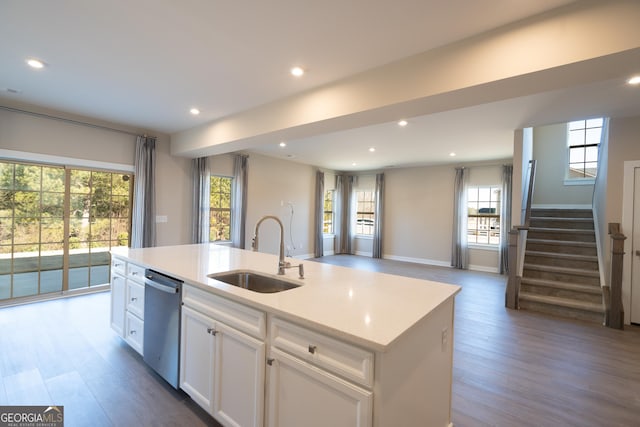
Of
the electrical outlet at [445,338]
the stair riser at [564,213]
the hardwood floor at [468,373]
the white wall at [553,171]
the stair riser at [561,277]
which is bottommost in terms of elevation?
the hardwood floor at [468,373]

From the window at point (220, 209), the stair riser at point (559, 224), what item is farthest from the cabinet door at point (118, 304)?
the stair riser at point (559, 224)

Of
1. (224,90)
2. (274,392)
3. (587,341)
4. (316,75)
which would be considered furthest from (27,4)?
(587,341)

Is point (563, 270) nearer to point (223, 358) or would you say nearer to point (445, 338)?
point (445, 338)

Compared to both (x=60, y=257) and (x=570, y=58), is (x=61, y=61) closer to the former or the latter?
(x=60, y=257)

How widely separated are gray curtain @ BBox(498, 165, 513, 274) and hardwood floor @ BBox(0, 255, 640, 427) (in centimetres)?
293

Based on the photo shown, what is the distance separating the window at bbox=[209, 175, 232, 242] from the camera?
5906mm

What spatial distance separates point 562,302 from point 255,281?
4.27 meters

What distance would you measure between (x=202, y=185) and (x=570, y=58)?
531 centimetres

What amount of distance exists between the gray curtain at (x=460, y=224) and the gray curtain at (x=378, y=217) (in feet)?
6.61

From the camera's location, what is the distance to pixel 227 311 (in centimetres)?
166

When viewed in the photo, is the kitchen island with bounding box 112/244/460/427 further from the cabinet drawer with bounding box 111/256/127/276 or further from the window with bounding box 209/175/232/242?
the window with bounding box 209/175/232/242

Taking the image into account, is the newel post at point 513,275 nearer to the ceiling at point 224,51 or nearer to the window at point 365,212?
the ceiling at point 224,51

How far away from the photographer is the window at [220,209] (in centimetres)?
591

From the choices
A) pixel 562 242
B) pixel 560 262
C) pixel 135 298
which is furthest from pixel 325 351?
pixel 562 242
